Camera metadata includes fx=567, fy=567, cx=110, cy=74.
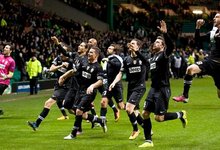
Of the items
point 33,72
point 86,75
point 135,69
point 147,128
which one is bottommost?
point 33,72

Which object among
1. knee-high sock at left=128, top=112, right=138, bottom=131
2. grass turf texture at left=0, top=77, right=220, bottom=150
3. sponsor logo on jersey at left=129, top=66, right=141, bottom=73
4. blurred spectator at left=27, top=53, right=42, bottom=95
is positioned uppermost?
sponsor logo on jersey at left=129, top=66, right=141, bottom=73

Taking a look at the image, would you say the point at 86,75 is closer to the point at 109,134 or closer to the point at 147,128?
the point at 109,134

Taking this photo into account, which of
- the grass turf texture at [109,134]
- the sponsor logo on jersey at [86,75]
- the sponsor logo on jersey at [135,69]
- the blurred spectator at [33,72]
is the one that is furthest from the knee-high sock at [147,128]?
the blurred spectator at [33,72]

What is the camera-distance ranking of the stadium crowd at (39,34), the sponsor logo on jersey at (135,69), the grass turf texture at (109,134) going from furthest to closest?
the stadium crowd at (39,34) → the sponsor logo on jersey at (135,69) → the grass turf texture at (109,134)

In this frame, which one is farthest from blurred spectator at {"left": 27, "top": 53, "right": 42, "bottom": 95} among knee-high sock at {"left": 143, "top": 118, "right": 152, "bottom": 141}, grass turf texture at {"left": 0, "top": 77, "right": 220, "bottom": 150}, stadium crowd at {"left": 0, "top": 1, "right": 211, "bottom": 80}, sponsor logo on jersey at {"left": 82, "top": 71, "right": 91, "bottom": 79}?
knee-high sock at {"left": 143, "top": 118, "right": 152, "bottom": 141}

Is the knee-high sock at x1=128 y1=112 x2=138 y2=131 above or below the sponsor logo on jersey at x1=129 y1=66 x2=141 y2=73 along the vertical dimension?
below

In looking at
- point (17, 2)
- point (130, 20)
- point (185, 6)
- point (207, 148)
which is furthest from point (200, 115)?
point (185, 6)

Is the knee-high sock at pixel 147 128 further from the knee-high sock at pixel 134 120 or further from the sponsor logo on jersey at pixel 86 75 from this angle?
the sponsor logo on jersey at pixel 86 75

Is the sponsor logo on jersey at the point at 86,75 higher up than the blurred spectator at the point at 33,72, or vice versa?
the sponsor logo on jersey at the point at 86,75

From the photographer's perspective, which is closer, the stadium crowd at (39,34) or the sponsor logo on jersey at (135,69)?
the sponsor logo on jersey at (135,69)

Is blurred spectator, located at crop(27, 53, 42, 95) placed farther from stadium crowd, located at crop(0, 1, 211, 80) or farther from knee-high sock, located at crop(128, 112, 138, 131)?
knee-high sock, located at crop(128, 112, 138, 131)

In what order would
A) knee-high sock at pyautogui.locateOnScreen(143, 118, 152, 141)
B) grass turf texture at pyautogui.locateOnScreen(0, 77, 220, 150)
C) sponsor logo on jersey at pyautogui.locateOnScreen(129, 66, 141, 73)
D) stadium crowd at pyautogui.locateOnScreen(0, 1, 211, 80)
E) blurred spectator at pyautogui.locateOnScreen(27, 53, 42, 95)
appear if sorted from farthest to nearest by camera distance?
stadium crowd at pyautogui.locateOnScreen(0, 1, 211, 80) → blurred spectator at pyautogui.locateOnScreen(27, 53, 42, 95) → sponsor logo on jersey at pyautogui.locateOnScreen(129, 66, 141, 73) → grass turf texture at pyautogui.locateOnScreen(0, 77, 220, 150) → knee-high sock at pyautogui.locateOnScreen(143, 118, 152, 141)

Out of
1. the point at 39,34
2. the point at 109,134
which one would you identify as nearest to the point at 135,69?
the point at 109,134

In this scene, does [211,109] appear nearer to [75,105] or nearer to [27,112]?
[27,112]
